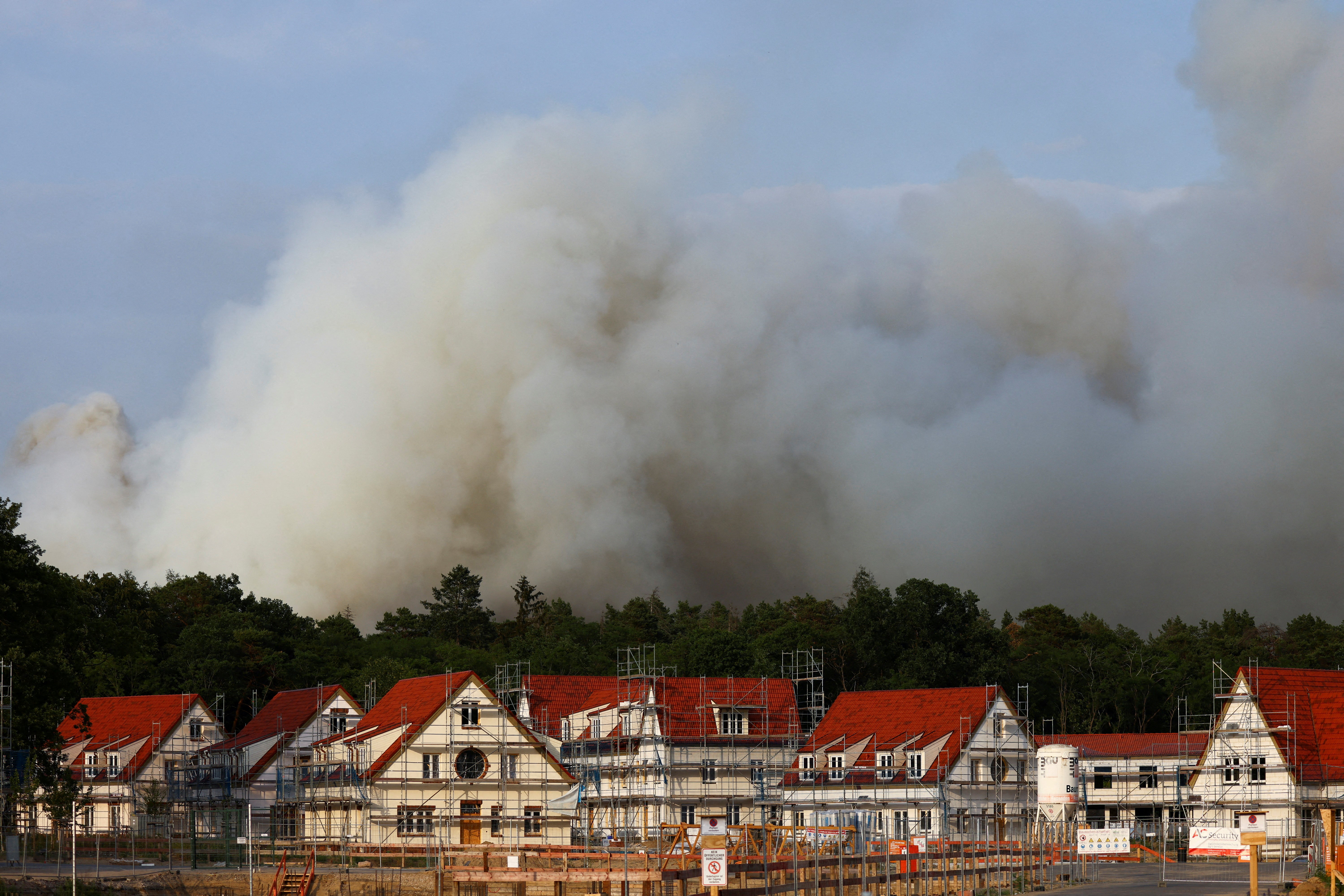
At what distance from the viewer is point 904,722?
7750 centimetres

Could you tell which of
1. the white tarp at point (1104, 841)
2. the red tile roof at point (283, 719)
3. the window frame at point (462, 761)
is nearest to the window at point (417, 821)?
the window frame at point (462, 761)

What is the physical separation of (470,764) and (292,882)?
1812 cm

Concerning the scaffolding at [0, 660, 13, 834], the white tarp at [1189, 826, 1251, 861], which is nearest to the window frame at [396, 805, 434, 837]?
the scaffolding at [0, 660, 13, 834]

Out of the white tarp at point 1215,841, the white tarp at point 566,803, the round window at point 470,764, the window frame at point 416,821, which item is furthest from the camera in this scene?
the round window at point 470,764

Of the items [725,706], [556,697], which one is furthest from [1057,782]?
[556,697]

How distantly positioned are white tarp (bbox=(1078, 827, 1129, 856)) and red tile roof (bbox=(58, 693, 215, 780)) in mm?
53633

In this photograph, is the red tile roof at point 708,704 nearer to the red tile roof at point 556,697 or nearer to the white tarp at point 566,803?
the red tile roof at point 556,697

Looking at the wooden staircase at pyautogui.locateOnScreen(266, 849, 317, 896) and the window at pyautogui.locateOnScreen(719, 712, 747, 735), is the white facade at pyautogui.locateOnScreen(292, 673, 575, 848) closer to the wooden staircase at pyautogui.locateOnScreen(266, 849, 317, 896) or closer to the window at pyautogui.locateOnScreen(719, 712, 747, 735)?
the window at pyautogui.locateOnScreen(719, 712, 747, 735)

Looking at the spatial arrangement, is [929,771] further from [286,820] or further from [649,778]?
[286,820]

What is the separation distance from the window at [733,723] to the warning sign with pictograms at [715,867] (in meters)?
42.2

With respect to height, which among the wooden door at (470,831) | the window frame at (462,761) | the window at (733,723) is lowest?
the wooden door at (470,831)

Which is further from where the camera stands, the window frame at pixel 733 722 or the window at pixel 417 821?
the window frame at pixel 733 722

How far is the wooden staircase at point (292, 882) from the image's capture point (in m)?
53.1

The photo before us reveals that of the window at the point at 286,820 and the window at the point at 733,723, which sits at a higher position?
the window at the point at 733,723
